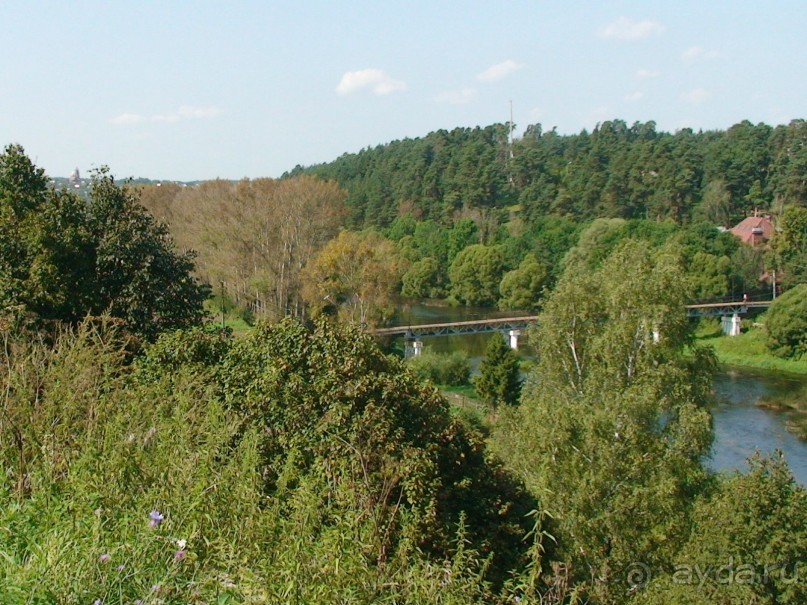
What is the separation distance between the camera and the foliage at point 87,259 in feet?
50.6

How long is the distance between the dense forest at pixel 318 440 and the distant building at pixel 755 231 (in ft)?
111

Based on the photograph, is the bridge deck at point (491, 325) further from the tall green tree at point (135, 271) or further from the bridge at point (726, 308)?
the tall green tree at point (135, 271)

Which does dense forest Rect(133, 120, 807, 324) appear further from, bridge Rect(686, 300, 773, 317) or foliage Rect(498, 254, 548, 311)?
bridge Rect(686, 300, 773, 317)

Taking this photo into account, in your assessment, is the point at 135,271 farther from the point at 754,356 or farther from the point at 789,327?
the point at 754,356

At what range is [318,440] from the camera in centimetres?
933

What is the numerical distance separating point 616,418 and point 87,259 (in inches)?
436

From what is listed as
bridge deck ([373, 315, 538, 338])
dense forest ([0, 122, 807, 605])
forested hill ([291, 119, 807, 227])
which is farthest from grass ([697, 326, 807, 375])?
forested hill ([291, 119, 807, 227])

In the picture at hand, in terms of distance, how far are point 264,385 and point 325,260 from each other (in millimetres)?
25117

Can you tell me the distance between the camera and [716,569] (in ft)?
38.7

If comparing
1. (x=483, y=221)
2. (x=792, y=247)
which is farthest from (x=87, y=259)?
(x=483, y=221)

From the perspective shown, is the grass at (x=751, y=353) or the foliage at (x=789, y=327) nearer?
the grass at (x=751, y=353)

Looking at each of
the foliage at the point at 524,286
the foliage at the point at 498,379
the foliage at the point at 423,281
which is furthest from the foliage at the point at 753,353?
the foliage at the point at 423,281

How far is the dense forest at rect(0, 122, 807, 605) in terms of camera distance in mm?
4633

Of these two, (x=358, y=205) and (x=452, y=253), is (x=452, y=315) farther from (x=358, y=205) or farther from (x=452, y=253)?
(x=358, y=205)
